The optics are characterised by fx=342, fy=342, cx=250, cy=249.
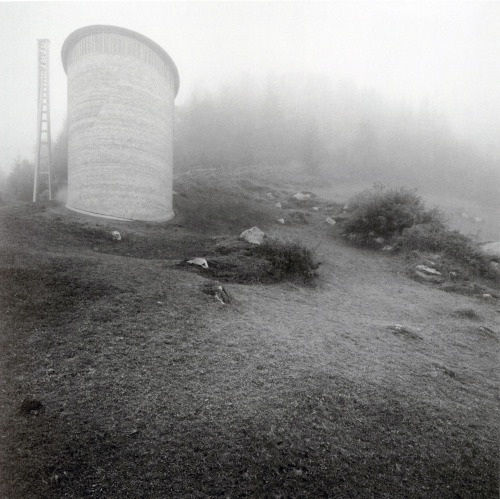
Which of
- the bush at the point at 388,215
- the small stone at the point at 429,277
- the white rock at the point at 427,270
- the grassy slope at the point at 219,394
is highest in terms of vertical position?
the bush at the point at 388,215

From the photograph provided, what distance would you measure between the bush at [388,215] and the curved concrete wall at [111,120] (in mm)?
9579

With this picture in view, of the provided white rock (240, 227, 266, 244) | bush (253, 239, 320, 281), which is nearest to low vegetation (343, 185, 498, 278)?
bush (253, 239, 320, 281)

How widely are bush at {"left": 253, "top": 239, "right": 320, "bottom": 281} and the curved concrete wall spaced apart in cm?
716

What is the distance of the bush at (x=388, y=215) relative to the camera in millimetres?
15242

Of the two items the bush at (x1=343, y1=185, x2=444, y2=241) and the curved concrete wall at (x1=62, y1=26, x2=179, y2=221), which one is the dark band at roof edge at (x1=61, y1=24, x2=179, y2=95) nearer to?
the curved concrete wall at (x1=62, y1=26, x2=179, y2=221)

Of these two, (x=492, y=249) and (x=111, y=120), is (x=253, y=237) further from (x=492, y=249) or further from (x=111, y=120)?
(x=492, y=249)

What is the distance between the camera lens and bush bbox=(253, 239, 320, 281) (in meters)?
9.55

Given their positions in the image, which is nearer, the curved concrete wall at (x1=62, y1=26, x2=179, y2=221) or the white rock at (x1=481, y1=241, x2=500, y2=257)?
the white rock at (x1=481, y1=241, x2=500, y2=257)

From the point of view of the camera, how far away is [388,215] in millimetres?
15398

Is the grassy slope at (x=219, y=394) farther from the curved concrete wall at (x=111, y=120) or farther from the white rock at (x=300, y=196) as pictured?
the white rock at (x=300, y=196)

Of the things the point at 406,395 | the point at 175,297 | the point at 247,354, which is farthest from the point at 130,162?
the point at 406,395

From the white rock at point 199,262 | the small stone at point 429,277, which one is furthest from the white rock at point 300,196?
the white rock at point 199,262

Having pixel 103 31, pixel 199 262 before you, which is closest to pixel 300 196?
pixel 103 31

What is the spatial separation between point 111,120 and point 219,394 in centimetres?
1334
